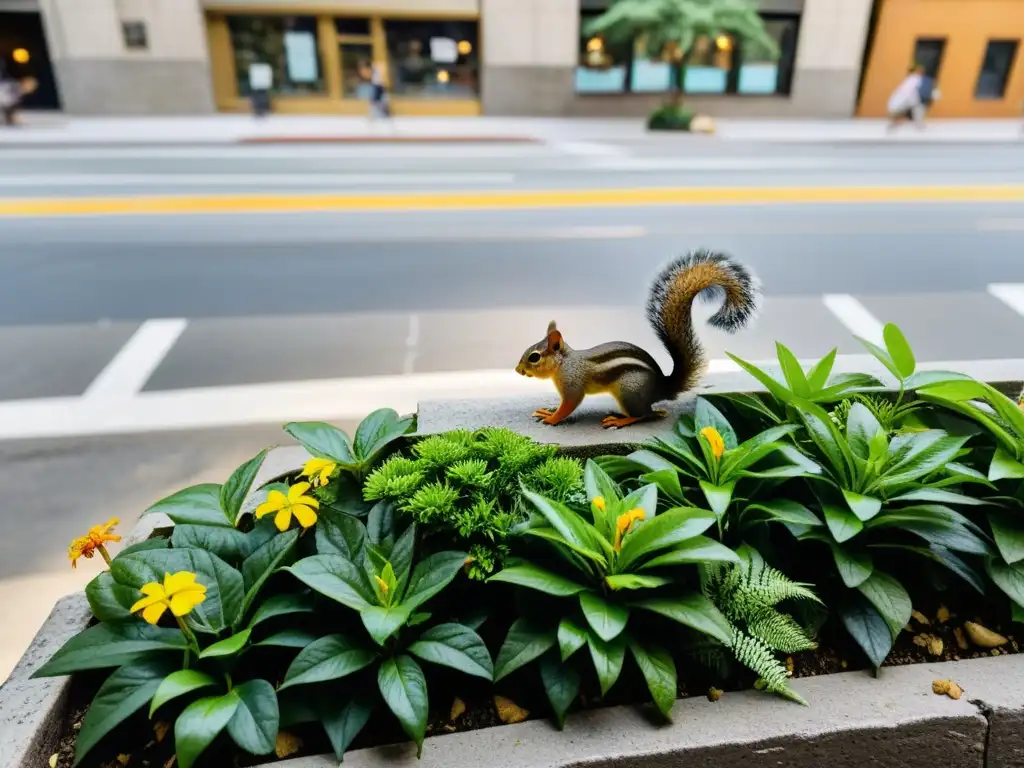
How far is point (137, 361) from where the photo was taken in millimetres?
5453

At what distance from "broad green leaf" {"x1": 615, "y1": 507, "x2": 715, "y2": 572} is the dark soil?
281mm

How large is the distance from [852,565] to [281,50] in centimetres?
2401

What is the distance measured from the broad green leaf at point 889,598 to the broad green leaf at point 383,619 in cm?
128

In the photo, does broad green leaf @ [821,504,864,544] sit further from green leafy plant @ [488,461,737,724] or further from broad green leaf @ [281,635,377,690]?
broad green leaf @ [281,635,377,690]

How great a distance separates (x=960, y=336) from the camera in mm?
6020

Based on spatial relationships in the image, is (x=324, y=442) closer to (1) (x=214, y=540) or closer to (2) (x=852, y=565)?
(1) (x=214, y=540)

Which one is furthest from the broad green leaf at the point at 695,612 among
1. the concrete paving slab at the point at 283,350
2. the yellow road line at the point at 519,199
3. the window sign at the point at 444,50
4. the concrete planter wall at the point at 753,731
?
the window sign at the point at 444,50

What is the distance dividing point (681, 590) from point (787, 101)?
2574 centimetres

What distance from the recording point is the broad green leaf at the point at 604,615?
1.76 meters

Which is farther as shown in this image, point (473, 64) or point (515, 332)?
point (473, 64)

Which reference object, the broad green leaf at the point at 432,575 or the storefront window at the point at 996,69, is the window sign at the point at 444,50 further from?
the broad green leaf at the point at 432,575

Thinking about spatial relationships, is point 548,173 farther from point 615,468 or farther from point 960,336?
point 615,468

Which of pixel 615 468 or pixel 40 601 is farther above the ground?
pixel 615 468

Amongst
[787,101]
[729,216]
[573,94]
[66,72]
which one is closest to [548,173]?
[729,216]
